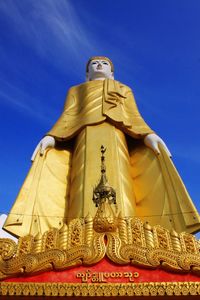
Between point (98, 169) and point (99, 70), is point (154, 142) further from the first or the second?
point (99, 70)

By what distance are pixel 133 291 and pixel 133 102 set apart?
6142mm

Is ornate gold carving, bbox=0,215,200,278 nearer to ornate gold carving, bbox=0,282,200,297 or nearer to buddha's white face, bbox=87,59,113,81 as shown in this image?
ornate gold carving, bbox=0,282,200,297

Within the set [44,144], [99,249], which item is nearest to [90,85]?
[44,144]

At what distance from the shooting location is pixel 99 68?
30.5ft

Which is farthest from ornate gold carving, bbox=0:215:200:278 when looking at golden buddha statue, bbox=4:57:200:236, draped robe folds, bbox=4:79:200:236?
draped robe folds, bbox=4:79:200:236

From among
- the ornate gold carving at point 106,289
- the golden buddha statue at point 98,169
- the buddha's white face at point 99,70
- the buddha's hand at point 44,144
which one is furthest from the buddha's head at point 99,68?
the ornate gold carving at point 106,289

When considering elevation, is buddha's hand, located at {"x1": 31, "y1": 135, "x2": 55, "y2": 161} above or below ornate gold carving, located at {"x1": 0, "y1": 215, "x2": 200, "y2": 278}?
above

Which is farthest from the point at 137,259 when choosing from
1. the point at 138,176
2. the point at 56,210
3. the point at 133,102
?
the point at 133,102

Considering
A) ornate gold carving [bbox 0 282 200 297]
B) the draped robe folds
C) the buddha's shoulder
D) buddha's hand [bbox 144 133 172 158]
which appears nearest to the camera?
ornate gold carving [bbox 0 282 200 297]

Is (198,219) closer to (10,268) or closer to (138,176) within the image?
(138,176)

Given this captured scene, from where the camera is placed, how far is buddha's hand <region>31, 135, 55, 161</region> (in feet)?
23.4

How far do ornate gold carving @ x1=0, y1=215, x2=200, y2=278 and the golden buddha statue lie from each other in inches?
79.5

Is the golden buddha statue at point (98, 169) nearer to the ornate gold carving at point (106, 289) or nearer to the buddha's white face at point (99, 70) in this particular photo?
the buddha's white face at point (99, 70)

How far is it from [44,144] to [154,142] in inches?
91.4
